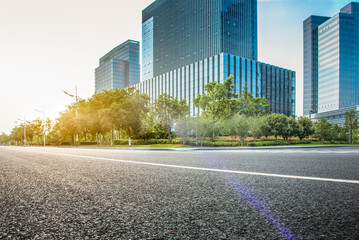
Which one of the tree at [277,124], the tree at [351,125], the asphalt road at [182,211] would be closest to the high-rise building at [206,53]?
the tree at [351,125]

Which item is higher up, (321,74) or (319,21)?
(319,21)

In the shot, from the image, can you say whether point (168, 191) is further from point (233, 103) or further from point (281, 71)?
point (281, 71)

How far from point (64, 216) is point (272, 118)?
1578 inches

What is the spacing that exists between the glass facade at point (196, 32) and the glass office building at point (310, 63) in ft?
365

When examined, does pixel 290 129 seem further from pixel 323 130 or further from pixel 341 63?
pixel 341 63

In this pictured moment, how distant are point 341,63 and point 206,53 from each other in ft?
325

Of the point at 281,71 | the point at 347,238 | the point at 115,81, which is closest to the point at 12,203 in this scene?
the point at 347,238

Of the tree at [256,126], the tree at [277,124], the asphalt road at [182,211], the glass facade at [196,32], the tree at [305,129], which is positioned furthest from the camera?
the glass facade at [196,32]

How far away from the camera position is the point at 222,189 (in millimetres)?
2727

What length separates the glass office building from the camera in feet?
571

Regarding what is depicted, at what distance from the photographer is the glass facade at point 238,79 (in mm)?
62125

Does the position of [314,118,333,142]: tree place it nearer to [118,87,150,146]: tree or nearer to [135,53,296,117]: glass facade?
[135,53,296,117]: glass facade

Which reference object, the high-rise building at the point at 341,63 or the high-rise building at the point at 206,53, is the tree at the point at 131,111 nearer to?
the high-rise building at the point at 206,53

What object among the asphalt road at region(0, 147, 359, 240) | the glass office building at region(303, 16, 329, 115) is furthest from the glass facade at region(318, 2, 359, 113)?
the asphalt road at region(0, 147, 359, 240)
